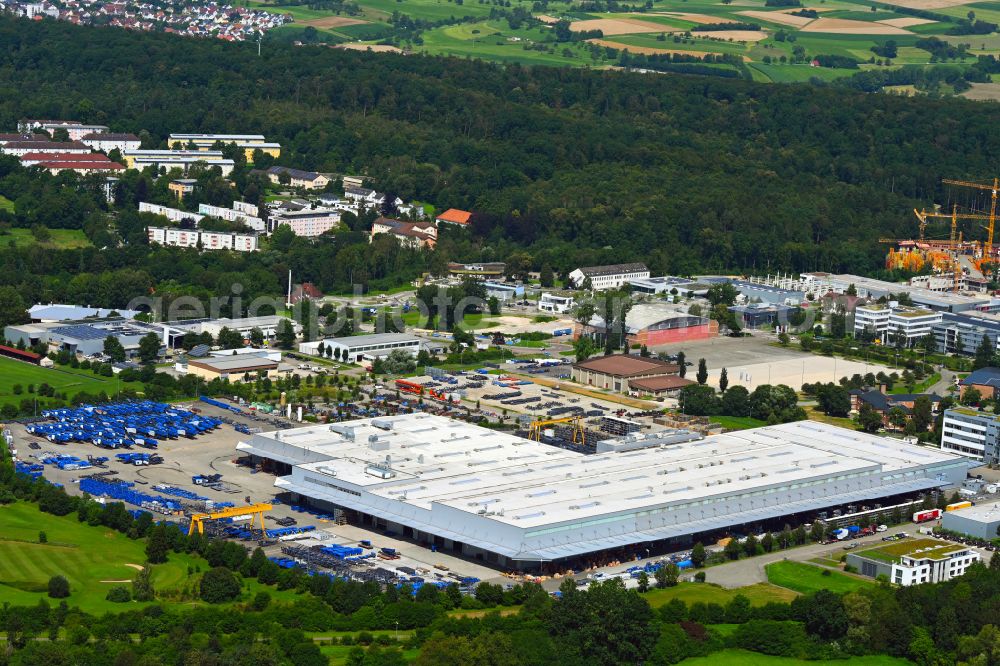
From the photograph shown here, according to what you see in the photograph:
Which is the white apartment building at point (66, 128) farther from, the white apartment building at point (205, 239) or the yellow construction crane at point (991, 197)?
the yellow construction crane at point (991, 197)

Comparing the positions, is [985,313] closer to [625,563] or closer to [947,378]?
[947,378]

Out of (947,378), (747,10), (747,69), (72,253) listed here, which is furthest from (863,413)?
(747,10)

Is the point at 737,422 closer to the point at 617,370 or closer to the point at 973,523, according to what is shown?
the point at 617,370

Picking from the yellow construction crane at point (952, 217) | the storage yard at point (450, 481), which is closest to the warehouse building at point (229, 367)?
the storage yard at point (450, 481)

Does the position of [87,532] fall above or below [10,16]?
below

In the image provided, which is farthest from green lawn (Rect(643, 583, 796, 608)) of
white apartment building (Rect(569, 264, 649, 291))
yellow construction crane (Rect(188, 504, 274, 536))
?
white apartment building (Rect(569, 264, 649, 291))

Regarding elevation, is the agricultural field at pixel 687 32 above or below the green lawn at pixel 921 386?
above
